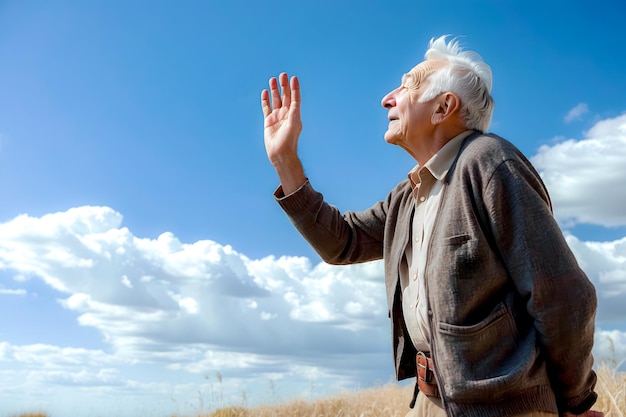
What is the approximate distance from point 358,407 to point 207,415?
170 centimetres

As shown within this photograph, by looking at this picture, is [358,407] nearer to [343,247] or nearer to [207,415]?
[207,415]

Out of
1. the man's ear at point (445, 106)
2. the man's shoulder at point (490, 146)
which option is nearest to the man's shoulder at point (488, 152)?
the man's shoulder at point (490, 146)

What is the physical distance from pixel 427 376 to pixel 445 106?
1187 mm

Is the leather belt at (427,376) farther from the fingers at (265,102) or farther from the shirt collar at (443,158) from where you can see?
the fingers at (265,102)

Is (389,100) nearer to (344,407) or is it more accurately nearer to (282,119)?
(282,119)

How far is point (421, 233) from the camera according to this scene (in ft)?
8.68

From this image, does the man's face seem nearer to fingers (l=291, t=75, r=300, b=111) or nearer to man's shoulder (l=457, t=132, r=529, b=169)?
man's shoulder (l=457, t=132, r=529, b=169)

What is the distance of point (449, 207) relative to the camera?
2.48m

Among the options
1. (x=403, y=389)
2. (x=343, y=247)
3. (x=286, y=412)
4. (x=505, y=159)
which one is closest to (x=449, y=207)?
(x=505, y=159)

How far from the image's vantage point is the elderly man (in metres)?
2.25

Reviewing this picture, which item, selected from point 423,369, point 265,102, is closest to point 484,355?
point 423,369

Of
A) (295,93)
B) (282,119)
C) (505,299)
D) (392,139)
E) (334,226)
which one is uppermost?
(295,93)

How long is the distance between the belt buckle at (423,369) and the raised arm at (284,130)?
1094 millimetres

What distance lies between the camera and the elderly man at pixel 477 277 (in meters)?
2.25
